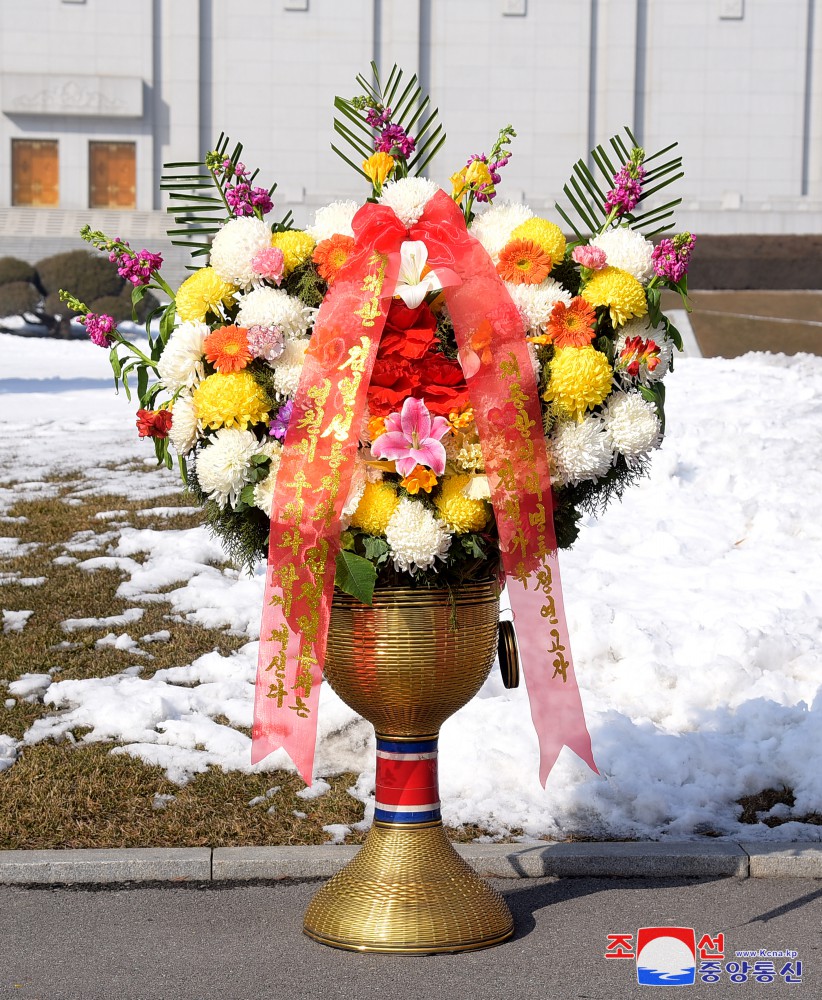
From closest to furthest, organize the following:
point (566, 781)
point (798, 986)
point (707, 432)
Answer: point (798, 986) → point (566, 781) → point (707, 432)

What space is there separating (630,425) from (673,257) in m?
0.56

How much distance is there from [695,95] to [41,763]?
123 feet

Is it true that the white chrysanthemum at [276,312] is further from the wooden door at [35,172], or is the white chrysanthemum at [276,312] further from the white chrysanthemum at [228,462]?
the wooden door at [35,172]

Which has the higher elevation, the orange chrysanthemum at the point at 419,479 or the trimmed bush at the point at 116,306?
the trimmed bush at the point at 116,306

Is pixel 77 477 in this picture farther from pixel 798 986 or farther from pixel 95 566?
pixel 798 986

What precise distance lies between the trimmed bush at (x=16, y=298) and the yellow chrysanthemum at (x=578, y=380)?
23.8 meters

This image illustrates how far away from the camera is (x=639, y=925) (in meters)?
4.18

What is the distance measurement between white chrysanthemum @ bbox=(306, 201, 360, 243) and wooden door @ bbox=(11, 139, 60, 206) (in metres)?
36.8

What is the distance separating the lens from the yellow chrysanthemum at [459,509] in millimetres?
3742

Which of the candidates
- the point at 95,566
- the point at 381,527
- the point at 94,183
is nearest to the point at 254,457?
the point at 381,527

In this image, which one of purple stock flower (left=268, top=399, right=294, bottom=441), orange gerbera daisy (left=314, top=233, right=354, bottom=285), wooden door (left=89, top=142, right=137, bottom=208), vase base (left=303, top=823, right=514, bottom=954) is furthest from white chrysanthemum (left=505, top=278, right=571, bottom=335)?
wooden door (left=89, top=142, right=137, bottom=208)

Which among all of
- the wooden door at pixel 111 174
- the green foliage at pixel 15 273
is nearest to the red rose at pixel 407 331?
the green foliage at pixel 15 273

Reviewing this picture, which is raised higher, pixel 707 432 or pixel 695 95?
pixel 695 95

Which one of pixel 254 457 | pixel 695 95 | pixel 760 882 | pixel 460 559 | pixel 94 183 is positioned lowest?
pixel 760 882
